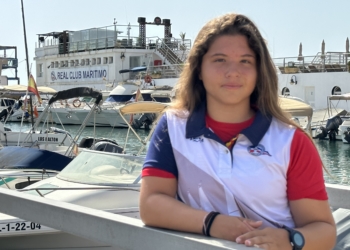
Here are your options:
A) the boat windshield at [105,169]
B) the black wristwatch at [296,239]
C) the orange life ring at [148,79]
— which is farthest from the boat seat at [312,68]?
the black wristwatch at [296,239]

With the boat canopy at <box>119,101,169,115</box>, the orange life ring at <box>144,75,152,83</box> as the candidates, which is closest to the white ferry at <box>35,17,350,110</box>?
the orange life ring at <box>144,75,152,83</box>

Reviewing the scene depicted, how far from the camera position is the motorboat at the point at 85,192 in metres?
6.15

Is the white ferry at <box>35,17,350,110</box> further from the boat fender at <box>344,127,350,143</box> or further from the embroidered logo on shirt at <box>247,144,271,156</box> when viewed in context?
the embroidered logo on shirt at <box>247,144,271,156</box>

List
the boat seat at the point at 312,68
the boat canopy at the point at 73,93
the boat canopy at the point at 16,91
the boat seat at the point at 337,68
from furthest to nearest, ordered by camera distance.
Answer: the boat seat at the point at 312,68 < the boat seat at the point at 337,68 < the boat canopy at the point at 16,91 < the boat canopy at the point at 73,93

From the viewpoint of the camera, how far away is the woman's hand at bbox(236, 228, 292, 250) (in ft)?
5.80

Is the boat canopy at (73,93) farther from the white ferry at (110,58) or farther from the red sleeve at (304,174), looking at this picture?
the white ferry at (110,58)

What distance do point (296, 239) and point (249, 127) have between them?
437mm

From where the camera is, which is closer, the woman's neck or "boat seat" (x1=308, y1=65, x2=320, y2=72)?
the woman's neck

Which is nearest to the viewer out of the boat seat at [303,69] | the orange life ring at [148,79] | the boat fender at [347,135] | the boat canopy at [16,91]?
the boat canopy at [16,91]

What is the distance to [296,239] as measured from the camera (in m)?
1.85

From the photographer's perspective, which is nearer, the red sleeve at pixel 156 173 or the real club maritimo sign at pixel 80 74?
the red sleeve at pixel 156 173

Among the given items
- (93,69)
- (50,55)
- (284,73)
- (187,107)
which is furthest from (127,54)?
(187,107)

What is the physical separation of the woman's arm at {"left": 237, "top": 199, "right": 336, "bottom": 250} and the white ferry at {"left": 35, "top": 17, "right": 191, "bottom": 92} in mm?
45280

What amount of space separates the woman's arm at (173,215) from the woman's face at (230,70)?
357 millimetres
